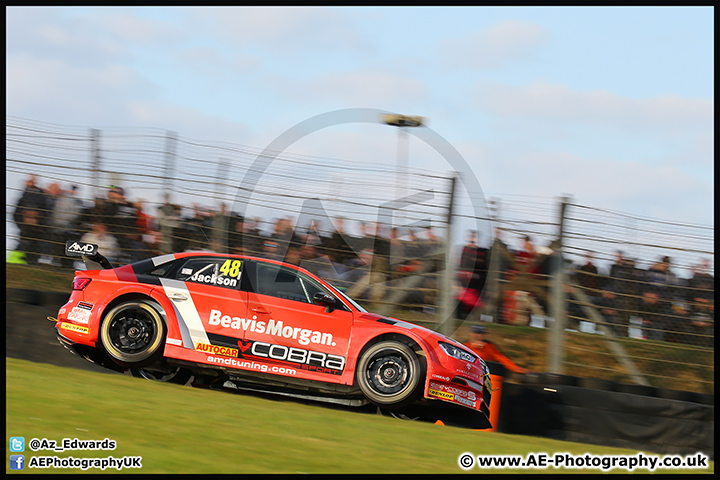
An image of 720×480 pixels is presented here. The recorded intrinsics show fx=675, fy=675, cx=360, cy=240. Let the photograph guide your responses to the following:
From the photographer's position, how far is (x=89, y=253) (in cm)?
713

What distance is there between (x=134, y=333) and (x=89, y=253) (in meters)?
1.00

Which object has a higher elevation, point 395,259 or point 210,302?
point 395,259

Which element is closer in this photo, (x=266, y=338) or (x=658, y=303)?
(x=266, y=338)

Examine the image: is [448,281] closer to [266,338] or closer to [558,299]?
[558,299]

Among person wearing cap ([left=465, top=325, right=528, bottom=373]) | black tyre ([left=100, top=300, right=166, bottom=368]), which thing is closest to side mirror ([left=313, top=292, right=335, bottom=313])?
black tyre ([left=100, top=300, right=166, bottom=368])

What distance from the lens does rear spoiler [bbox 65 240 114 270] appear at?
7.09 meters

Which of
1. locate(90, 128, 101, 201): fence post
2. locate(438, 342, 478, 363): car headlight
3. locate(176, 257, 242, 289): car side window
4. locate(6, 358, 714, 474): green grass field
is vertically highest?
locate(90, 128, 101, 201): fence post

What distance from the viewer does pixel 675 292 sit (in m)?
9.34
